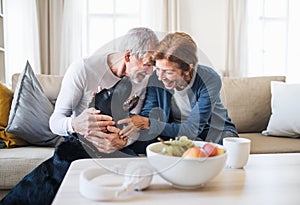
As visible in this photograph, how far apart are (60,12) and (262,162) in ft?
7.29

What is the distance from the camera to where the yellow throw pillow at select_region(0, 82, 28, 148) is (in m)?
1.84

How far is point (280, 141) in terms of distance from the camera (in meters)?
2.00

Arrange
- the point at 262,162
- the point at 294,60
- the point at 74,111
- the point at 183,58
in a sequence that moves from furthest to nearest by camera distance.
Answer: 1. the point at 294,60
2. the point at 74,111
3. the point at 262,162
4. the point at 183,58

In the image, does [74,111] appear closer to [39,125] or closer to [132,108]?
[132,108]

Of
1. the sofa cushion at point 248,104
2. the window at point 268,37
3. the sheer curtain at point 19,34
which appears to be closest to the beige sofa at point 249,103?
the sofa cushion at point 248,104

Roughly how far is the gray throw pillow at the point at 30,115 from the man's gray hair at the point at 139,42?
920 mm

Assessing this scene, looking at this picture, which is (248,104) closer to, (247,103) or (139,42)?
(247,103)

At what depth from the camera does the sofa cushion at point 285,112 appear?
82.4 inches

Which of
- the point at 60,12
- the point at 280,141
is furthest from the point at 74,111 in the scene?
the point at 60,12

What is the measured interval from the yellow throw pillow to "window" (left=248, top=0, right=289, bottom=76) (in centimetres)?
213

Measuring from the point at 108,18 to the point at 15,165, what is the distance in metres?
1.76

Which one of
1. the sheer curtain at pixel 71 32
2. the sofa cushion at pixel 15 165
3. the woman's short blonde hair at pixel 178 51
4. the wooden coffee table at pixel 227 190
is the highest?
the sheer curtain at pixel 71 32

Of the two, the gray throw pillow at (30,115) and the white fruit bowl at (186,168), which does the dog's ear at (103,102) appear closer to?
the white fruit bowl at (186,168)

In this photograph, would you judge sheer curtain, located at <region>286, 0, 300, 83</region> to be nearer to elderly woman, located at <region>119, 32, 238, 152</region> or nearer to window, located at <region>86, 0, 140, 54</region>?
window, located at <region>86, 0, 140, 54</region>
